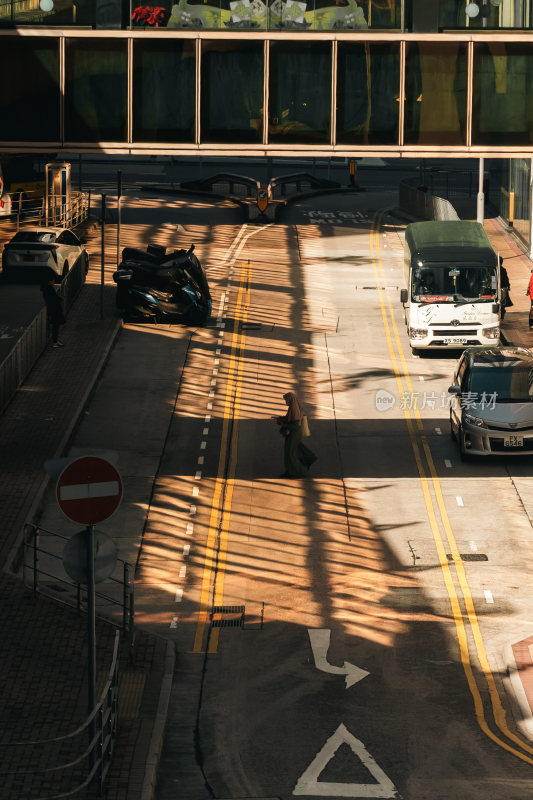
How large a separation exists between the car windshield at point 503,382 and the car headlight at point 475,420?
28.5 inches

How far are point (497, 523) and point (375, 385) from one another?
1002 centimetres

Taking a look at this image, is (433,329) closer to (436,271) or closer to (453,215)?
(436,271)

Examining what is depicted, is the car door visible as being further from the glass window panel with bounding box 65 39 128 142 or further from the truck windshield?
the truck windshield

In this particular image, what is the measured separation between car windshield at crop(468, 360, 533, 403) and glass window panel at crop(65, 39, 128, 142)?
1172 cm

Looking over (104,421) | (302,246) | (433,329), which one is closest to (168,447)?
(104,421)

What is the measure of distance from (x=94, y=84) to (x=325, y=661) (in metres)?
20.3

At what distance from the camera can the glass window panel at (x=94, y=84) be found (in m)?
36.0

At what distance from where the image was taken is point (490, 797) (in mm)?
15344

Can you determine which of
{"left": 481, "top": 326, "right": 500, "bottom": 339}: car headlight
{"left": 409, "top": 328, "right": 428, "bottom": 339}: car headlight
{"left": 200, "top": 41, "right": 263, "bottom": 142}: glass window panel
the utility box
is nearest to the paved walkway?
{"left": 200, "top": 41, "right": 263, "bottom": 142}: glass window panel

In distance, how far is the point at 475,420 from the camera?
28125 millimetres

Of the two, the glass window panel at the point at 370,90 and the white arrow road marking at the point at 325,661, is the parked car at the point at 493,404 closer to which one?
the glass window panel at the point at 370,90

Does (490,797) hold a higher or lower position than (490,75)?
lower

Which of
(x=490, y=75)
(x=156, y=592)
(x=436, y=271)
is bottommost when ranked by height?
(x=156, y=592)

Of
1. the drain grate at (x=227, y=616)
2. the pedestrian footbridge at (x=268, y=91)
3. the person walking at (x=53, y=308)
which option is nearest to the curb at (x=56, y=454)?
the person walking at (x=53, y=308)
